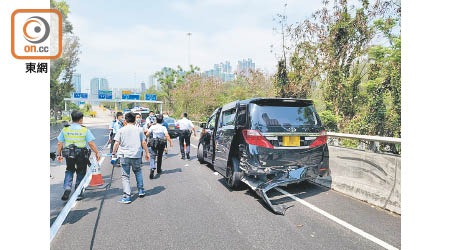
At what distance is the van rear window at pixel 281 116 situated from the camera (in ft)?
17.9

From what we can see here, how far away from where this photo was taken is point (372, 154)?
5297mm

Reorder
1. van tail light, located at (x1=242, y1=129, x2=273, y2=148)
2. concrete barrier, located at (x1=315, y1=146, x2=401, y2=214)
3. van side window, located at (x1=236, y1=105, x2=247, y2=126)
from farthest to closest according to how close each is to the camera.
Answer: van side window, located at (x1=236, y1=105, x2=247, y2=126)
van tail light, located at (x1=242, y1=129, x2=273, y2=148)
concrete barrier, located at (x1=315, y1=146, x2=401, y2=214)

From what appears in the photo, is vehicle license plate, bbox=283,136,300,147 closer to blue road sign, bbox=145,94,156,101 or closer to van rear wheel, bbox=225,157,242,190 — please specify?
van rear wheel, bbox=225,157,242,190

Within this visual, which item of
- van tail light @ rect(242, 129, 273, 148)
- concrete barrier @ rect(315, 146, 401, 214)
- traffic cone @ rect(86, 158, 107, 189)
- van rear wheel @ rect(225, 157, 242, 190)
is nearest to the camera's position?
concrete barrier @ rect(315, 146, 401, 214)

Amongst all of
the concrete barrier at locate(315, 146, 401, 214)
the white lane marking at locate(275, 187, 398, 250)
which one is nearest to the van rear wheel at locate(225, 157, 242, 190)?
the white lane marking at locate(275, 187, 398, 250)

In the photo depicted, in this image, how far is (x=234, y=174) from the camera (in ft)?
19.9

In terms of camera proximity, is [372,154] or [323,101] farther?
[323,101]

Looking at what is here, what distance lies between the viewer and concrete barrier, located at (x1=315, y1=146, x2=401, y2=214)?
474cm

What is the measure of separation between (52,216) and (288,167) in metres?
4.31

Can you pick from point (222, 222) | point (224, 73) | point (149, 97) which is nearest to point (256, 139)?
point (222, 222)

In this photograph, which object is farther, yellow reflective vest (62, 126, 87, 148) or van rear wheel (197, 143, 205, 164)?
van rear wheel (197, 143, 205, 164)

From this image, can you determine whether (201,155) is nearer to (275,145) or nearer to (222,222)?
(275,145)

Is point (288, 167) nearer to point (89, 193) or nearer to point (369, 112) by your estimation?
point (89, 193)

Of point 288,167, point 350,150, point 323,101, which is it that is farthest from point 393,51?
point 288,167
